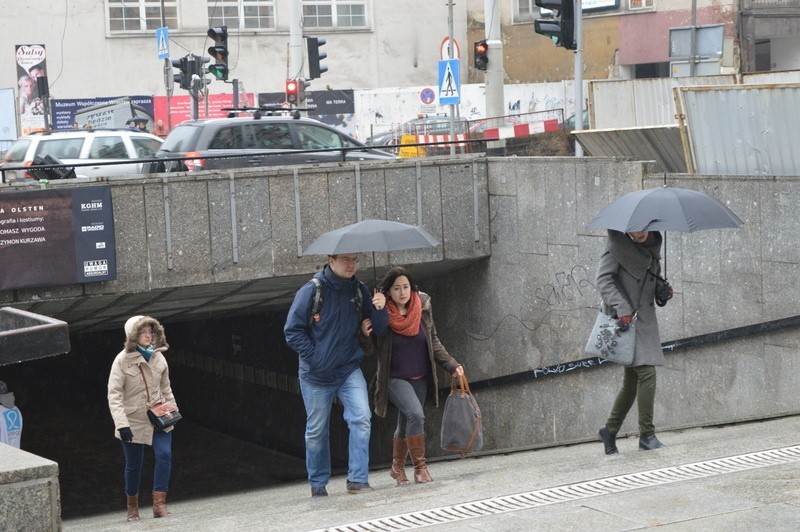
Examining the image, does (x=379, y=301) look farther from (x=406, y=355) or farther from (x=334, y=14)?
(x=334, y=14)

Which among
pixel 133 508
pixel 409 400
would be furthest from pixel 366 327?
pixel 133 508

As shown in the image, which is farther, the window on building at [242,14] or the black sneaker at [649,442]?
the window on building at [242,14]

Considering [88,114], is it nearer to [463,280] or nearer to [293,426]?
[293,426]

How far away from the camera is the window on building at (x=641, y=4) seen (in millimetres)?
36219

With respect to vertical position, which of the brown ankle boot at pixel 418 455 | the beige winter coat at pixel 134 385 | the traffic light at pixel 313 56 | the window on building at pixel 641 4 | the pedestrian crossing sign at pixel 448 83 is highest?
the window on building at pixel 641 4

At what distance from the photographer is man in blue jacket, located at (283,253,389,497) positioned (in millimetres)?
8312

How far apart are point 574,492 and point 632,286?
182 centimetres

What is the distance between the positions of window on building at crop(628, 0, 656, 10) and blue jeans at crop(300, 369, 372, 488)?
1170 inches

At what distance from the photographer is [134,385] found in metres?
9.00

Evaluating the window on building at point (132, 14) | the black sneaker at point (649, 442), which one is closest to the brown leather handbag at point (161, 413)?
the black sneaker at point (649, 442)

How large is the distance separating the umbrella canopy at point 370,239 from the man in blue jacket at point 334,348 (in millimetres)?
84

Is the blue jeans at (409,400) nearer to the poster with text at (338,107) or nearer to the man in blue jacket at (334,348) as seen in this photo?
the man in blue jacket at (334,348)

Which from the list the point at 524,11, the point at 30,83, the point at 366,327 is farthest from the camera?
the point at 524,11

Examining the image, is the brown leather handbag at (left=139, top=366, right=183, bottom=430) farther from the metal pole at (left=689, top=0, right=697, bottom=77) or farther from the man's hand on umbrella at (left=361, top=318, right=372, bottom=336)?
the metal pole at (left=689, top=0, right=697, bottom=77)
